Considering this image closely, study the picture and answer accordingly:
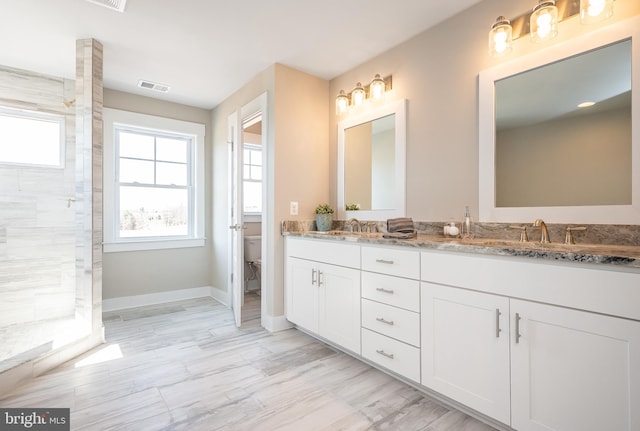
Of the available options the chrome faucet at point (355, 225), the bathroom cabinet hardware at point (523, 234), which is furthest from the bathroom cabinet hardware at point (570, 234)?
the chrome faucet at point (355, 225)

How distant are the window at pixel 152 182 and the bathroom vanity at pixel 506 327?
2.72 m

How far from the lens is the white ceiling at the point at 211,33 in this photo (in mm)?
2115

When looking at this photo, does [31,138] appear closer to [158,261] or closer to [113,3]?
[158,261]

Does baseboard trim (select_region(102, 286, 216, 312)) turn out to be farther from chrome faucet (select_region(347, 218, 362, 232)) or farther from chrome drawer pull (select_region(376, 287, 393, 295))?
chrome drawer pull (select_region(376, 287, 393, 295))

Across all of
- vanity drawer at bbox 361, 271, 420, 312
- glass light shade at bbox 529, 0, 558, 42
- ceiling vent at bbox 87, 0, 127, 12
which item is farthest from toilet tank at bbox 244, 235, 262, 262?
glass light shade at bbox 529, 0, 558, 42

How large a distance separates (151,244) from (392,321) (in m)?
3.11

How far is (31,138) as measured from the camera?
3.08 metres

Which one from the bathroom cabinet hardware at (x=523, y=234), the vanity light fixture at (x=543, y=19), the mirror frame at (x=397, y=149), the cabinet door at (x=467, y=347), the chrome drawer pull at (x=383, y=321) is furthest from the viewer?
the mirror frame at (x=397, y=149)

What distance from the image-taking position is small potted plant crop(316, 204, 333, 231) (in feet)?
9.73

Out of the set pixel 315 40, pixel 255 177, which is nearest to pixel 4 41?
pixel 315 40

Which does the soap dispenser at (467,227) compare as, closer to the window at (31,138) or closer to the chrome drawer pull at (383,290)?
the chrome drawer pull at (383,290)

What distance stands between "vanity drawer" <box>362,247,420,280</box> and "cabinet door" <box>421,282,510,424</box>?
0.13 m

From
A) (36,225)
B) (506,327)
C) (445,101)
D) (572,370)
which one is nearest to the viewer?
(572,370)

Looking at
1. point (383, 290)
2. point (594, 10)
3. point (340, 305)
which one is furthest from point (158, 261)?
point (594, 10)
